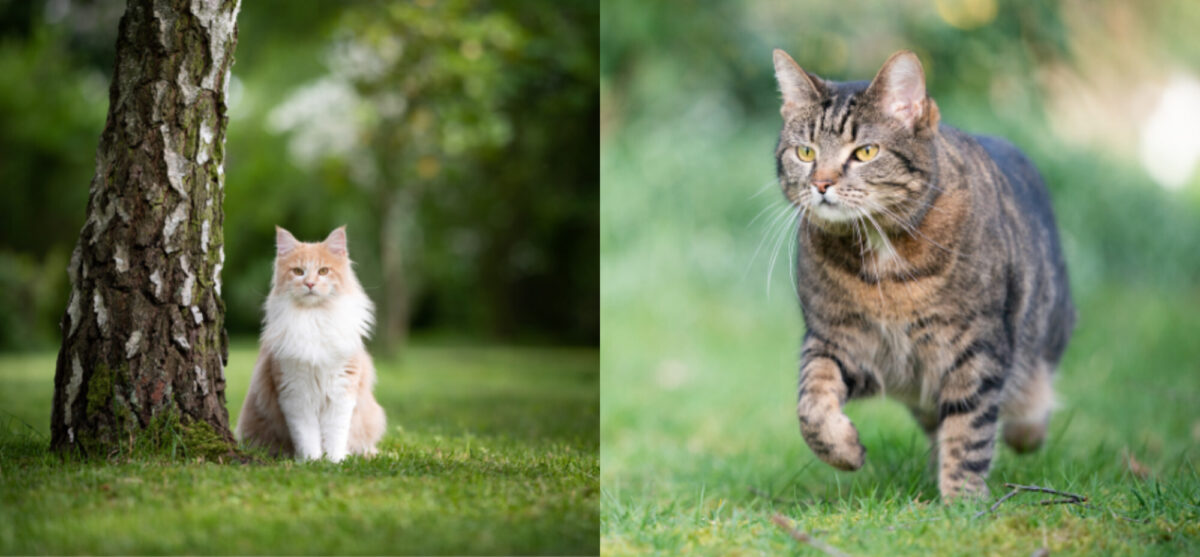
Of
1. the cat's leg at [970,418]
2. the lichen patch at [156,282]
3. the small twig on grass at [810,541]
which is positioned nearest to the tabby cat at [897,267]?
the cat's leg at [970,418]

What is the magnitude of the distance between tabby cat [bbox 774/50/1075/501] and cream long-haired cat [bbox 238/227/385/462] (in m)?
1.21

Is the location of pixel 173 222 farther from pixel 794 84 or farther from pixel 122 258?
pixel 794 84

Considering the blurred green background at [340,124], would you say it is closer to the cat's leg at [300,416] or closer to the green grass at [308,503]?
the cat's leg at [300,416]

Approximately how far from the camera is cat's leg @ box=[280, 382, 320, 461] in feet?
7.66

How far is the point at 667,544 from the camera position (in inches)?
77.9

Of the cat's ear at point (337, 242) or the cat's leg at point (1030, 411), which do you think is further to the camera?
the cat's leg at point (1030, 411)

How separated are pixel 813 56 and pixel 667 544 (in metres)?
5.97

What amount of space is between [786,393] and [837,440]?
2.79m

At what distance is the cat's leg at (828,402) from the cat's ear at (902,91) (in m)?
0.64

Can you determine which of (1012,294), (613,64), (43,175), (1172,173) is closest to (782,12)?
(613,64)

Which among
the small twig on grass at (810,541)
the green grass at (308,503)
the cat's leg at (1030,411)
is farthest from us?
the cat's leg at (1030,411)

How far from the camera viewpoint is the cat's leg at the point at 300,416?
2336 mm

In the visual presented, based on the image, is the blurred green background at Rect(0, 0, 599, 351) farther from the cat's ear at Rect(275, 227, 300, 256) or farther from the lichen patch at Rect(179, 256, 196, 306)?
the lichen patch at Rect(179, 256, 196, 306)

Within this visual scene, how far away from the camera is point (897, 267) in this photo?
2.39 meters
